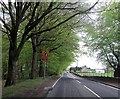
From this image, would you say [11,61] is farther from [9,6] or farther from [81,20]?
[81,20]

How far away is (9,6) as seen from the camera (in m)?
21.4

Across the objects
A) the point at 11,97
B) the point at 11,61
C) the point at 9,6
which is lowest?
the point at 11,97

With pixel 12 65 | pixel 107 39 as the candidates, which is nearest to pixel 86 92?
pixel 12 65

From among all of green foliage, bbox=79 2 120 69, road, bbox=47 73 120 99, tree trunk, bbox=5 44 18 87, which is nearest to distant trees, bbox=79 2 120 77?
green foliage, bbox=79 2 120 69

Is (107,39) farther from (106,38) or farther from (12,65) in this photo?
(12,65)

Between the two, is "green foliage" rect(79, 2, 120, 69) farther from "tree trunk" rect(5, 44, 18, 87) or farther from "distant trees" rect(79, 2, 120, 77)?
"tree trunk" rect(5, 44, 18, 87)

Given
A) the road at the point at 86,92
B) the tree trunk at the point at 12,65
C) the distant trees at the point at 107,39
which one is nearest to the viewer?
the road at the point at 86,92

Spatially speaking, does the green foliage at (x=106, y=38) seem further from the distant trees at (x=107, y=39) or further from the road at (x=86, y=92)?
the road at (x=86, y=92)

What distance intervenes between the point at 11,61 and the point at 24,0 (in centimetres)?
517

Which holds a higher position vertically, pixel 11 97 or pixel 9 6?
pixel 9 6

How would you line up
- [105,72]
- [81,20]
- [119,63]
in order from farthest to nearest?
[105,72]
[119,63]
[81,20]

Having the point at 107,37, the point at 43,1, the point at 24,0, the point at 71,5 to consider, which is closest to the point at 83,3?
the point at 71,5

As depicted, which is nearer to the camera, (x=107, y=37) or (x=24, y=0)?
(x=24, y=0)

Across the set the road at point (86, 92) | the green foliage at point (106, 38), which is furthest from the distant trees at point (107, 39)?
the road at point (86, 92)
